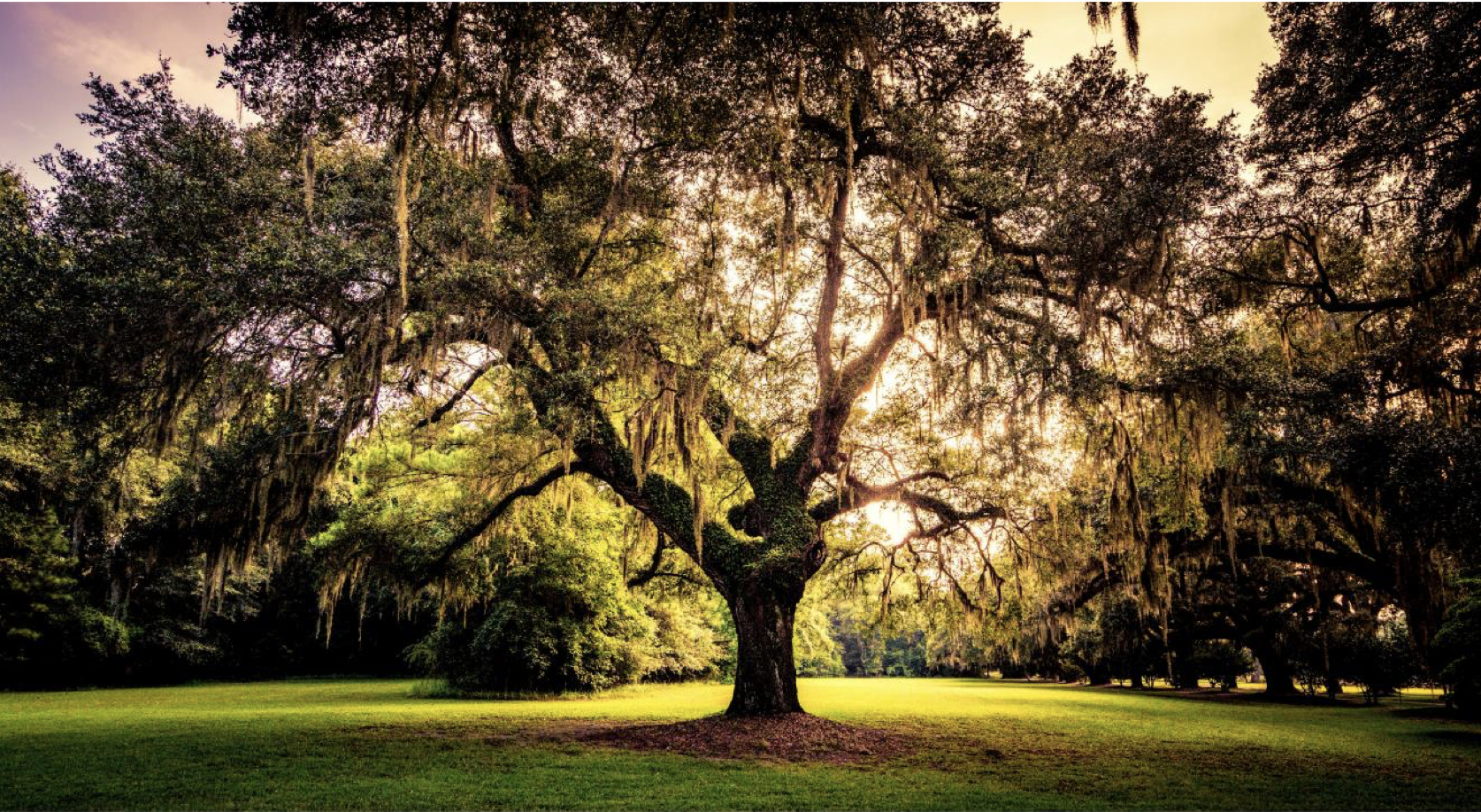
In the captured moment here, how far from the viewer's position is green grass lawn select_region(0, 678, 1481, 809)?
7.15 meters

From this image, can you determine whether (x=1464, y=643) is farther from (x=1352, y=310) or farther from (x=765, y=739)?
(x=765, y=739)

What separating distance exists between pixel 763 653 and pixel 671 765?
3.72m

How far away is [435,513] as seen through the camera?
631 inches

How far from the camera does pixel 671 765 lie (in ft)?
29.8

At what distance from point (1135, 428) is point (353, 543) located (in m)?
15.8

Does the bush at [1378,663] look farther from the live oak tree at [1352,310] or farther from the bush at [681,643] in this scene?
the bush at [681,643]

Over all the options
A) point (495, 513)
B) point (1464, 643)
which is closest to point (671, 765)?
point (495, 513)

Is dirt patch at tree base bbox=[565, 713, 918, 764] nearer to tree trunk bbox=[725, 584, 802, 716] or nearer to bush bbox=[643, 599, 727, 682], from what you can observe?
tree trunk bbox=[725, 584, 802, 716]

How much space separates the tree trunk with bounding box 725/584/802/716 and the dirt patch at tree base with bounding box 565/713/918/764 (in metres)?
0.29

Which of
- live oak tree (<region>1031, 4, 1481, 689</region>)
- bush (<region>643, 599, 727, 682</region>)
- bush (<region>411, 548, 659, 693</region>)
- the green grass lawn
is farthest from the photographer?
bush (<region>643, 599, 727, 682</region>)

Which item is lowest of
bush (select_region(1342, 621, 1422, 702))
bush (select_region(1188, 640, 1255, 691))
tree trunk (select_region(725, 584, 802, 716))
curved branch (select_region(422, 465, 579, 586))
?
bush (select_region(1188, 640, 1255, 691))

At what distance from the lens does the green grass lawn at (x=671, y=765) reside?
7152 millimetres

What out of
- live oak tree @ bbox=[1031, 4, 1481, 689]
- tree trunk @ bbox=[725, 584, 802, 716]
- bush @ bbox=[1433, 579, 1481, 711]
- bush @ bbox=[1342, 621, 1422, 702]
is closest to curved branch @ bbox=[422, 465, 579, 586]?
tree trunk @ bbox=[725, 584, 802, 716]

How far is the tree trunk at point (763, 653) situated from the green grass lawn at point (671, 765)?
8.70ft
